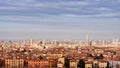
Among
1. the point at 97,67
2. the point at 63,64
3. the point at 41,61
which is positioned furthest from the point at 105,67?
the point at 41,61

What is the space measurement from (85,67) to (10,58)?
28.1 ft

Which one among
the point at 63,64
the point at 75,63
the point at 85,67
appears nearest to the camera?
the point at 85,67

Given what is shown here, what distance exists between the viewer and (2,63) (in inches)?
1282

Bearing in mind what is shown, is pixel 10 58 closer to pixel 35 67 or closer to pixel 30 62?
pixel 30 62

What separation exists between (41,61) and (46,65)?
1299 mm

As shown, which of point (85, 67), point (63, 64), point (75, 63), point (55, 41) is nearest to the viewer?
point (85, 67)

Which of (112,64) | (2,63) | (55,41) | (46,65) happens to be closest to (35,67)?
(46,65)

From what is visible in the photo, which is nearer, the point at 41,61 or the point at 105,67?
the point at 105,67

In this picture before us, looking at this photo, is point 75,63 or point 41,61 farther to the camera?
point 41,61

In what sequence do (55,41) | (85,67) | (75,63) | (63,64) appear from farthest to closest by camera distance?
(55,41), (63,64), (75,63), (85,67)

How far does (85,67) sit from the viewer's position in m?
27.4

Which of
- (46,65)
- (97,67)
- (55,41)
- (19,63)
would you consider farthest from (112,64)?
(55,41)

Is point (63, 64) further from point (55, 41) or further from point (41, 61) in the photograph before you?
point (55, 41)

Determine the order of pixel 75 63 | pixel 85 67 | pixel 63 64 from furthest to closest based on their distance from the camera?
pixel 63 64 → pixel 75 63 → pixel 85 67
